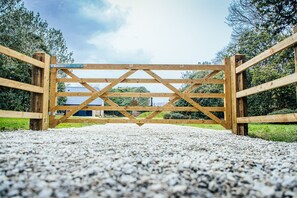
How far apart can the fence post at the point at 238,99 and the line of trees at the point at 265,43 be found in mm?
3159

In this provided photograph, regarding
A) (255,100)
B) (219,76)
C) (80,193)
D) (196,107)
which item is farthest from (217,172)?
(219,76)

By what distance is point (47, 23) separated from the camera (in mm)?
20500

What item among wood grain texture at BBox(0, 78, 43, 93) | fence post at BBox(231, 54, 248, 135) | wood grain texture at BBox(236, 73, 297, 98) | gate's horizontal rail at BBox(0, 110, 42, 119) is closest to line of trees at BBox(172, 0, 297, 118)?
fence post at BBox(231, 54, 248, 135)

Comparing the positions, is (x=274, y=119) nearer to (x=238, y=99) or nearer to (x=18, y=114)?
(x=238, y=99)

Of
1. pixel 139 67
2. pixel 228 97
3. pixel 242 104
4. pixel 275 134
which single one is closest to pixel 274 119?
pixel 242 104

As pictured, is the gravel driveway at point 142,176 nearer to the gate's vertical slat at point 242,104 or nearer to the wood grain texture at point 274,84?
the wood grain texture at point 274,84

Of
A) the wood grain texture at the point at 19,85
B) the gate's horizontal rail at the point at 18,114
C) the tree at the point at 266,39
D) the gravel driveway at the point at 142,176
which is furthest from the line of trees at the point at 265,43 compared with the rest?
the gate's horizontal rail at the point at 18,114

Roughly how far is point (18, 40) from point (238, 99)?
16.1 m

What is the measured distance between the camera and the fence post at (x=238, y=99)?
542cm

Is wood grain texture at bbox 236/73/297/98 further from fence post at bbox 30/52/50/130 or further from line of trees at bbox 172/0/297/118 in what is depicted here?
fence post at bbox 30/52/50/130

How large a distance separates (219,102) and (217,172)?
52.2 ft

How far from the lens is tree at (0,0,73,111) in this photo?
14859 mm

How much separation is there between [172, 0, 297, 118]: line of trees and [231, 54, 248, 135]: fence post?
10.4 feet

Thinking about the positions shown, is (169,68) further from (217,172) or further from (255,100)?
(255,100)
